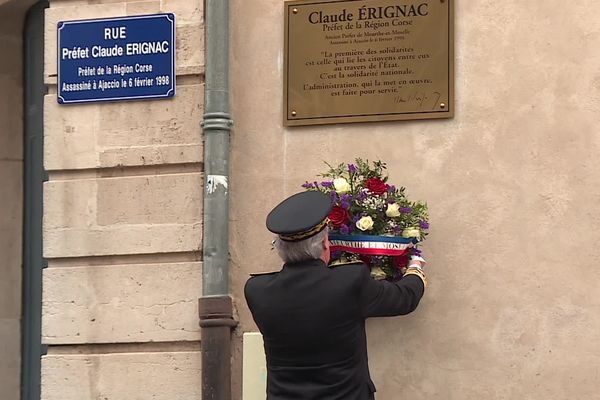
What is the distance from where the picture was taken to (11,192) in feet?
22.4

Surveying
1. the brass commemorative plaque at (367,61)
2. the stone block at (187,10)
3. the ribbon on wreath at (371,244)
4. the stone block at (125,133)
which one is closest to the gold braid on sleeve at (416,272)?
the ribbon on wreath at (371,244)

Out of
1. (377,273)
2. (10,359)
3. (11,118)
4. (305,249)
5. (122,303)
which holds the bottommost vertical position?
(10,359)

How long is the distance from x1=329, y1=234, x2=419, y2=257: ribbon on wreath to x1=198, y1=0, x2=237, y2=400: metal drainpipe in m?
0.73

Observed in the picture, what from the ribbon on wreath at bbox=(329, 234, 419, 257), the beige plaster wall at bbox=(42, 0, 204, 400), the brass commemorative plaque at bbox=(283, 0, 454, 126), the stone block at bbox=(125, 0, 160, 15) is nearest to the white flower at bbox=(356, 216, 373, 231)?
the ribbon on wreath at bbox=(329, 234, 419, 257)

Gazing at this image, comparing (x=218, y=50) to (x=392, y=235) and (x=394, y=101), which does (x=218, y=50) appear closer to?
(x=394, y=101)

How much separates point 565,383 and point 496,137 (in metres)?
1.19

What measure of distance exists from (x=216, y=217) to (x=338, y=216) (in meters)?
0.79

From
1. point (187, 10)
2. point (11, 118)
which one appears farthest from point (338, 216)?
point (11, 118)

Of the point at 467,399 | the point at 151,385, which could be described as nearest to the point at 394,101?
the point at 467,399

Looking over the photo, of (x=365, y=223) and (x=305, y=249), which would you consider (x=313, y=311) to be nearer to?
(x=305, y=249)

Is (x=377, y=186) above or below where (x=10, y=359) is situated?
above

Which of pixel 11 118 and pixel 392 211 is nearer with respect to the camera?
pixel 392 211

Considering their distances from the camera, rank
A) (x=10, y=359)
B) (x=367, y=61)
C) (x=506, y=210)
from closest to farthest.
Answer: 1. (x=506, y=210)
2. (x=367, y=61)
3. (x=10, y=359)

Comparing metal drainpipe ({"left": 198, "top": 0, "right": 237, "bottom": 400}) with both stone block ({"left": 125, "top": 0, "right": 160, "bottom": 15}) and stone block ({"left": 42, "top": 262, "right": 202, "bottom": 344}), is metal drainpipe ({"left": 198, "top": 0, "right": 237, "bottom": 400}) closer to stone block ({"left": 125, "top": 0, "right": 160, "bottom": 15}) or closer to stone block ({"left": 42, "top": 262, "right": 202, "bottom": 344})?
stone block ({"left": 42, "top": 262, "right": 202, "bottom": 344})
